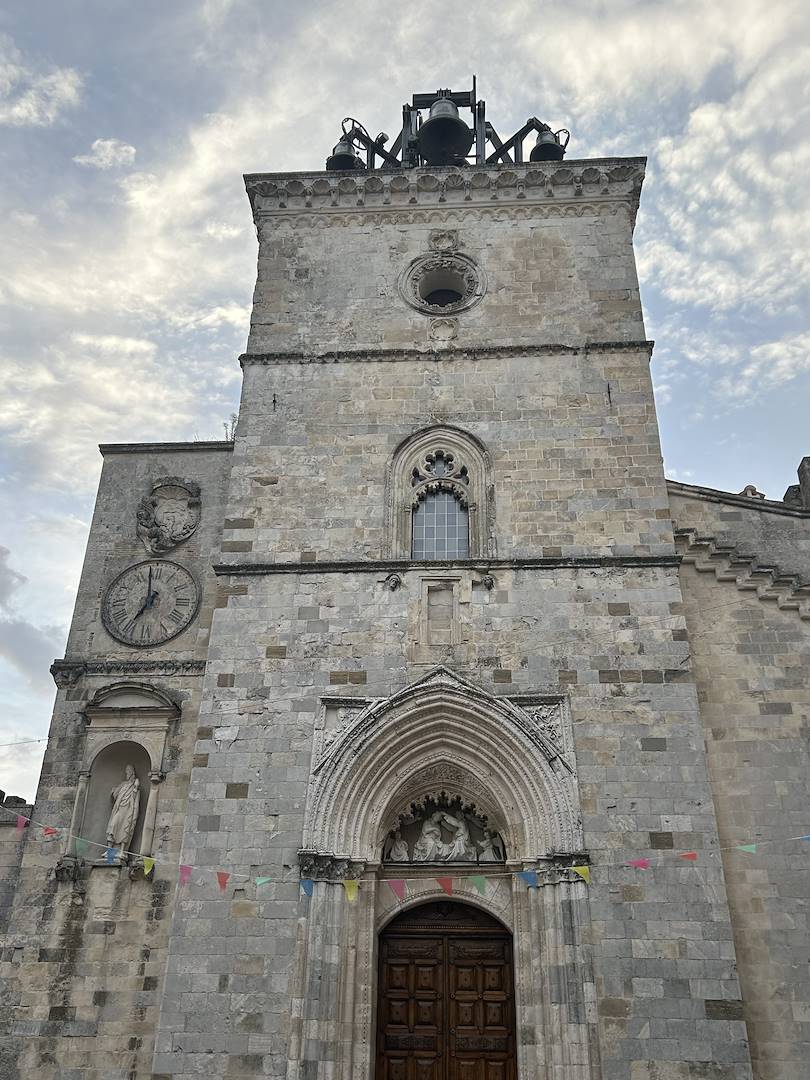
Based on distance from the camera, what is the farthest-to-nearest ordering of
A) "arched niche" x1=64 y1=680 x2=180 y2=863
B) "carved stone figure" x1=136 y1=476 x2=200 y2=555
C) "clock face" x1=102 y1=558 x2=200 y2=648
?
"carved stone figure" x1=136 y1=476 x2=200 y2=555 < "clock face" x1=102 y1=558 x2=200 y2=648 < "arched niche" x1=64 y1=680 x2=180 y2=863

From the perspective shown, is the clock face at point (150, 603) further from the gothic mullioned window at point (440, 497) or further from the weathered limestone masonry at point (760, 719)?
the weathered limestone masonry at point (760, 719)

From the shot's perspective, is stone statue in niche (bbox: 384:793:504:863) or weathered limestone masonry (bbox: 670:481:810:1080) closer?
weathered limestone masonry (bbox: 670:481:810:1080)

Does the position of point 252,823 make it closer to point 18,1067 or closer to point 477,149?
point 18,1067

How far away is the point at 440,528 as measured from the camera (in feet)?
42.8

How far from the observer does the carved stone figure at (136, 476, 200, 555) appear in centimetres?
1377

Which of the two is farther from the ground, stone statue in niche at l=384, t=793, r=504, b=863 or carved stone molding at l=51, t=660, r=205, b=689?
carved stone molding at l=51, t=660, r=205, b=689

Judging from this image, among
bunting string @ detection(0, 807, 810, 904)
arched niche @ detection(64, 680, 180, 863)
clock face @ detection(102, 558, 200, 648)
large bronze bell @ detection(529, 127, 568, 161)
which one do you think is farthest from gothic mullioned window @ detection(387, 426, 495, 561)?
large bronze bell @ detection(529, 127, 568, 161)

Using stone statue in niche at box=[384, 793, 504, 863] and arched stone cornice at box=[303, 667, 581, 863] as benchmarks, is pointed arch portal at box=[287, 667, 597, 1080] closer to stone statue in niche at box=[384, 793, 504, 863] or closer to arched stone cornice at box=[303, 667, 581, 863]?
arched stone cornice at box=[303, 667, 581, 863]

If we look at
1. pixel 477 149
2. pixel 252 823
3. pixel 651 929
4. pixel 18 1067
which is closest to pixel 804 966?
pixel 651 929

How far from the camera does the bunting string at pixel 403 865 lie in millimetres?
10336

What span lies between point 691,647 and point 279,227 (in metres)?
9.82

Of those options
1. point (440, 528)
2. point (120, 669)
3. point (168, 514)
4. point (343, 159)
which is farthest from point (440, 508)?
point (343, 159)

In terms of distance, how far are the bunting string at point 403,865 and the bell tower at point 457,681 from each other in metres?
0.06

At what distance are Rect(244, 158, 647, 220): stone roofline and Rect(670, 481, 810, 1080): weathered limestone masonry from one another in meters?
5.43
